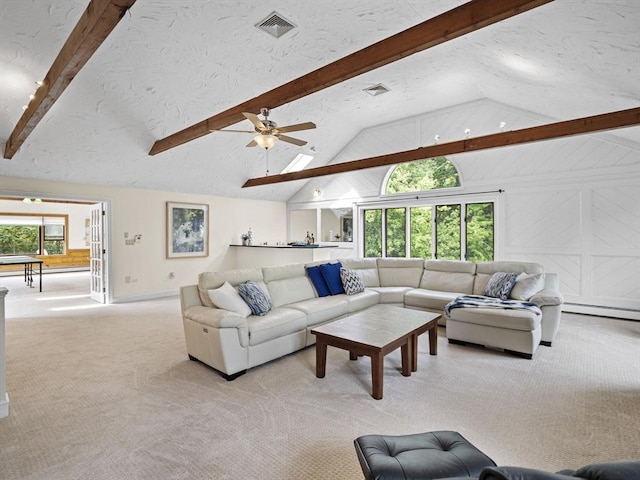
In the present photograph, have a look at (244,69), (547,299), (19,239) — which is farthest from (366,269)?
(19,239)

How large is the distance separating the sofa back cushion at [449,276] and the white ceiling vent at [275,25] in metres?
3.96

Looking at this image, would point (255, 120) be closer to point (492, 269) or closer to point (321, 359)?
point (321, 359)

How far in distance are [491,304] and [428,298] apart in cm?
93

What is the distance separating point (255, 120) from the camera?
3260 millimetres

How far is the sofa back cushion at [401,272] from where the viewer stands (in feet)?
17.5

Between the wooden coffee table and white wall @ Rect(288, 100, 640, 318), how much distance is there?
3.48 metres

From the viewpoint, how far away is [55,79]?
2779 mm

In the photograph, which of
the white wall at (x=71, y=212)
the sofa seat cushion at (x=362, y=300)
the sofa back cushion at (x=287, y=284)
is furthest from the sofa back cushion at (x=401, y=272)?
the white wall at (x=71, y=212)

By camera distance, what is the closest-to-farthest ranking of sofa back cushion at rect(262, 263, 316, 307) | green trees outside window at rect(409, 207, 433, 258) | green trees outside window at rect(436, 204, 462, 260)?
sofa back cushion at rect(262, 263, 316, 307) < green trees outside window at rect(436, 204, 462, 260) < green trees outside window at rect(409, 207, 433, 258)

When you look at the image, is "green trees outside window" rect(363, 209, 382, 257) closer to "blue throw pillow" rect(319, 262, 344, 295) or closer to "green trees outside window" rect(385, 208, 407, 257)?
"green trees outside window" rect(385, 208, 407, 257)

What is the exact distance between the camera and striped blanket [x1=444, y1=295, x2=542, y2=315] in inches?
142

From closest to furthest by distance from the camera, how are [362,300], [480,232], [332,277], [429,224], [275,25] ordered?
[275,25], [362,300], [332,277], [480,232], [429,224]

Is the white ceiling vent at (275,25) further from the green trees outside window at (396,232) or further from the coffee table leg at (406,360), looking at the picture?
the green trees outside window at (396,232)

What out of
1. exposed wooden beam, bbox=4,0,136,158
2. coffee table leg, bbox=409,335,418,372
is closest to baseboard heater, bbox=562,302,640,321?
coffee table leg, bbox=409,335,418,372
